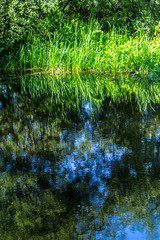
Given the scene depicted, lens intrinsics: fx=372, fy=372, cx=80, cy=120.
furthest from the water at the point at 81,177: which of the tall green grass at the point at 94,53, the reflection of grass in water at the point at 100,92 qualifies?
the tall green grass at the point at 94,53

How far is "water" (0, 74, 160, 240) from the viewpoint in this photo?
1590 mm

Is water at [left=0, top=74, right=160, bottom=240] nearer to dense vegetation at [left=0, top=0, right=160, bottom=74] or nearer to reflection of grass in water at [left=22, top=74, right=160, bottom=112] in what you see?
reflection of grass in water at [left=22, top=74, right=160, bottom=112]

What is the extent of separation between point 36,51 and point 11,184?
332 inches

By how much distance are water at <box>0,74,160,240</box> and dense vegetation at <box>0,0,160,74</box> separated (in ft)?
12.9

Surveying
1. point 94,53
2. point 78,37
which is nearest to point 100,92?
point 94,53

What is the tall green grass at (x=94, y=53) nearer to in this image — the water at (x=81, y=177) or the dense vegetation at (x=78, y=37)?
the dense vegetation at (x=78, y=37)

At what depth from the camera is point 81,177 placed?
7.10 ft

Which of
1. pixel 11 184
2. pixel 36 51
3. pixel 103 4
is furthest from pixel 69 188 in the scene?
pixel 103 4

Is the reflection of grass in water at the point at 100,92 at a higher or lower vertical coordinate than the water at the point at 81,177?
higher

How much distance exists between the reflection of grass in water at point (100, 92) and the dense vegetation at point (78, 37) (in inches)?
33.9

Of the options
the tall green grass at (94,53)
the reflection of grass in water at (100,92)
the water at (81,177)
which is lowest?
the water at (81,177)

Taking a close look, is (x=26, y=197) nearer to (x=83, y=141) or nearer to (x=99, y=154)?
(x=99, y=154)

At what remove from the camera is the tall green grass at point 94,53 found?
25.1 ft

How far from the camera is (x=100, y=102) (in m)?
4.76
